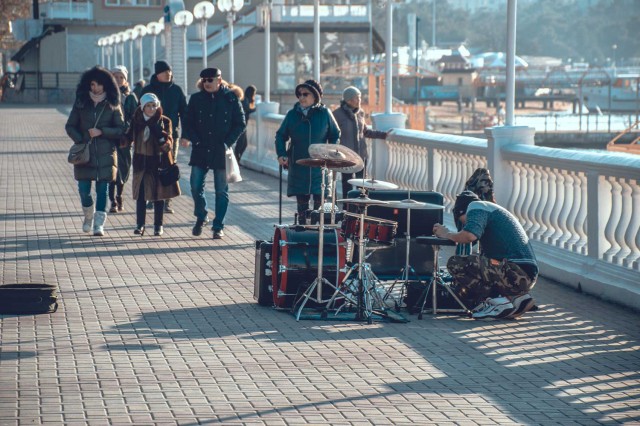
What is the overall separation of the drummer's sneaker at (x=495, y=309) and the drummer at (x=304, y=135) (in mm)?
2956

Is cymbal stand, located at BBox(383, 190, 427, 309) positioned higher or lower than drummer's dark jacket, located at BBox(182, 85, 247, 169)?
lower

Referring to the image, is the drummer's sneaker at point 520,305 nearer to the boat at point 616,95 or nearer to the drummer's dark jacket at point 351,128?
the drummer's dark jacket at point 351,128

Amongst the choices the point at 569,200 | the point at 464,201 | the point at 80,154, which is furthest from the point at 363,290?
the point at 80,154

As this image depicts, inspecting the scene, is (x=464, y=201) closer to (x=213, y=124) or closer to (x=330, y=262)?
(x=330, y=262)

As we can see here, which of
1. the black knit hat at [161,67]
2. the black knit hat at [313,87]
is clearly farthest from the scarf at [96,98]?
the black knit hat at [313,87]

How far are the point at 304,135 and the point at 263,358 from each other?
4379 millimetres

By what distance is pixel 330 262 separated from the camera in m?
9.66

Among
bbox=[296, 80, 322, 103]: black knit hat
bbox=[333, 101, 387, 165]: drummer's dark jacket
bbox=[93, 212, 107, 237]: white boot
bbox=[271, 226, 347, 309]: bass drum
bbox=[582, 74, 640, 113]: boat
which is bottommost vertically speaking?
bbox=[582, 74, 640, 113]: boat

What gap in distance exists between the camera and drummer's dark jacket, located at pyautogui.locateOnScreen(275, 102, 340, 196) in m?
12.0

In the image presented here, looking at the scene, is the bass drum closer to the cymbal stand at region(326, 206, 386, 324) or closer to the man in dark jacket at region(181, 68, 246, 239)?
the cymbal stand at region(326, 206, 386, 324)

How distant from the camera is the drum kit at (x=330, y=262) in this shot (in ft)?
30.8

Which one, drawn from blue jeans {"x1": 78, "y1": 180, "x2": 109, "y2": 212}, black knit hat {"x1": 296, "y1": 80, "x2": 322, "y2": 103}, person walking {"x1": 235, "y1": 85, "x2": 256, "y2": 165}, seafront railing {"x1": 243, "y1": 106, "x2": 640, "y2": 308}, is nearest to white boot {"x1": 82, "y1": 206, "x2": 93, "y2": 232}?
blue jeans {"x1": 78, "y1": 180, "x2": 109, "y2": 212}

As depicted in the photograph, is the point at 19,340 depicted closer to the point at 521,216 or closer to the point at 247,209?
the point at 521,216

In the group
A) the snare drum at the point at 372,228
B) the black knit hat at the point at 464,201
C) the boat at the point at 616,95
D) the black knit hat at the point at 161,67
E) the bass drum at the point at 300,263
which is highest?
the black knit hat at the point at 161,67
